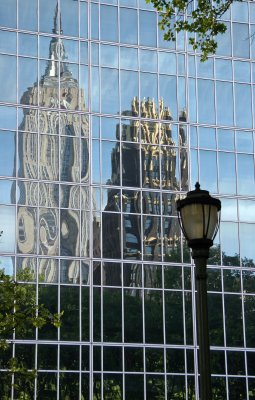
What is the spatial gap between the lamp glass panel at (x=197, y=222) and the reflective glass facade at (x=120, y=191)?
30429mm

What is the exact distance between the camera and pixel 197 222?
9.56 metres

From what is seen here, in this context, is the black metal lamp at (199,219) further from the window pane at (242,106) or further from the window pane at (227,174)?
the window pane at (242,106)

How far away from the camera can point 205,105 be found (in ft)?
151

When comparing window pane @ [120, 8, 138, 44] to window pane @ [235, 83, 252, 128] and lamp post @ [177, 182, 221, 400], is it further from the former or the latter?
lamp post @ [177, 182, 221, 400]

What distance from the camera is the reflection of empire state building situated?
4147 cm

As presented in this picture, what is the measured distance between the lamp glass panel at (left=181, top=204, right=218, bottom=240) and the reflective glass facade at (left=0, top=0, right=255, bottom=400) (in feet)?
99.8

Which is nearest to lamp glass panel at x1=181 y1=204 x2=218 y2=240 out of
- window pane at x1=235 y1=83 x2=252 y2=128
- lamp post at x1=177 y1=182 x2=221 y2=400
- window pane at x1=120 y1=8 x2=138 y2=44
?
lamp post at x1=177 y1=182 x2=221 y2=400

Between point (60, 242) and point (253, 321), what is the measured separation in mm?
9862

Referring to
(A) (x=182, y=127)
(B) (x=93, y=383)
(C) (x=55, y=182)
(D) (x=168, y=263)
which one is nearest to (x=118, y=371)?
(B) (x=93, y=383)

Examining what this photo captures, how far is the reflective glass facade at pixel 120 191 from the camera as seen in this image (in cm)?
4084

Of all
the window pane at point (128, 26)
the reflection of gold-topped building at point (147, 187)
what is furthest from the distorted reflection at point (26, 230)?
the window pane at point (128, 26)

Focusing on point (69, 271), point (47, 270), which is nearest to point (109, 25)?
point (69, 271)

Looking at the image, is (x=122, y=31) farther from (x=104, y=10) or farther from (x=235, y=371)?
(x=235, y=371)

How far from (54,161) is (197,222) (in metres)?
33.3
